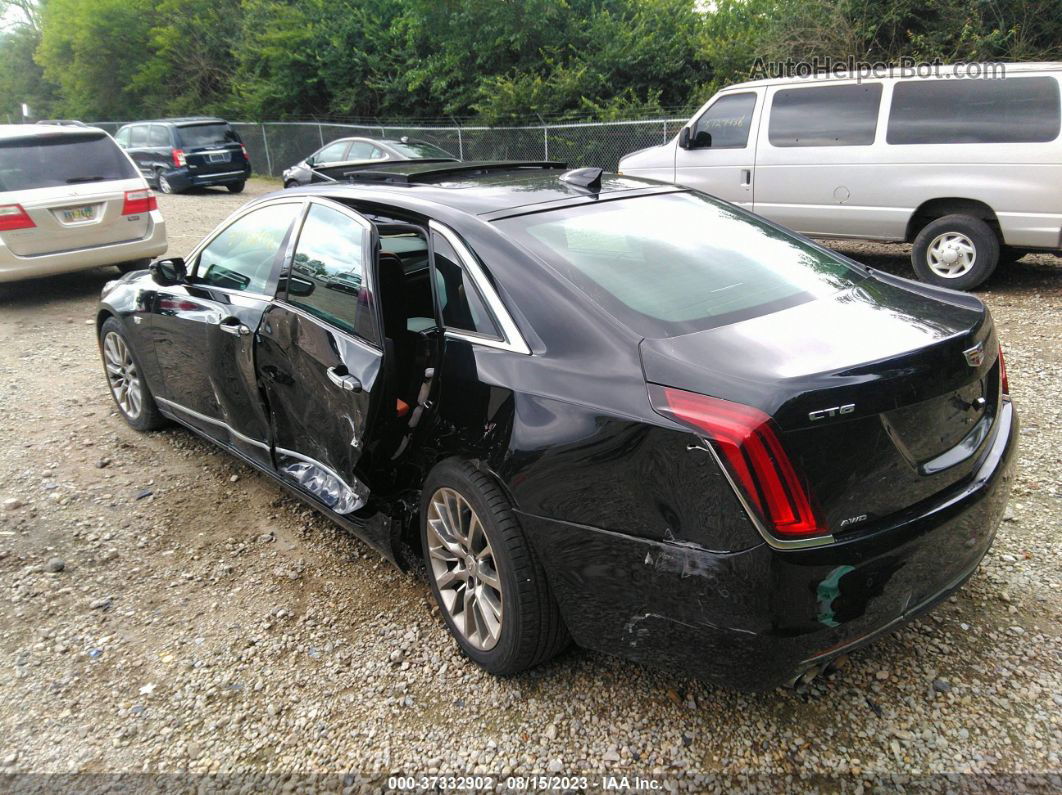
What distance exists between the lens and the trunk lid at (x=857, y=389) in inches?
80.1

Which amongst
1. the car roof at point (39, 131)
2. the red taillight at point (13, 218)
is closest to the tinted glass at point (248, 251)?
the red taillight at point (13, 218)

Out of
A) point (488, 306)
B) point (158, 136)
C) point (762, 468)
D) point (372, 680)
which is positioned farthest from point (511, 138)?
point (762, 468)

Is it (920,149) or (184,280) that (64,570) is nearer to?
(184,280)

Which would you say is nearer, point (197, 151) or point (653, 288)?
point (653, 288)

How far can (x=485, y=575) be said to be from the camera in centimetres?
266

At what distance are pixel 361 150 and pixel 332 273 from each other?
11.2 metres

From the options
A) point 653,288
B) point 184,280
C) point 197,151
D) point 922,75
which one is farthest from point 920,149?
point 197,151

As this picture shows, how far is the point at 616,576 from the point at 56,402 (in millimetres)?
5082

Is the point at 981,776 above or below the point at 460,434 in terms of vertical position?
below

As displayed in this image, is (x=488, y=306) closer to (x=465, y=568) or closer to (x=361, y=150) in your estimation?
(x=465, y=568)

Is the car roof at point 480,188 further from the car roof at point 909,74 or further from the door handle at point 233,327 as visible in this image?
the car roof at point 909,74

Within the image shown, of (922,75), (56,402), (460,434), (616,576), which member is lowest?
(56,402)

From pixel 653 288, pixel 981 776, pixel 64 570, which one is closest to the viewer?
pixel 981 776

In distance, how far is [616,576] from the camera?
2238 mm
